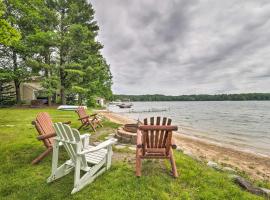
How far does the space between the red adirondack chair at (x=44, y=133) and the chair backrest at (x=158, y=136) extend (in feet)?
6.78

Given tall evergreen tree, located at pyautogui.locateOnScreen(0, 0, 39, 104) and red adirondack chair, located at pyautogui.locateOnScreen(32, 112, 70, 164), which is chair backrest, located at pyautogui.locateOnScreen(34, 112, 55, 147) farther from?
tall evergreen tree, located at pyautogui.locateOnScreen(0, 0, 39, 104)

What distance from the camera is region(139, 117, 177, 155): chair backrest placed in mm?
3666

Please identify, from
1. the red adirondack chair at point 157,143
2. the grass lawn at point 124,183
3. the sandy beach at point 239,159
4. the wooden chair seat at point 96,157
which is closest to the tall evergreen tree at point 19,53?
the grass lawn at point 124,183

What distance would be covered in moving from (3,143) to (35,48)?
1733 cm

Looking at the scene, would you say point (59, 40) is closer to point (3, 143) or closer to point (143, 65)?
point (3, 143)

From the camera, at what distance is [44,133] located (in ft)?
13.9

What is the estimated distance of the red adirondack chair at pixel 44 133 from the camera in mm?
3983

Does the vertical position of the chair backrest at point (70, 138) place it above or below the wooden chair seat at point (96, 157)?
above

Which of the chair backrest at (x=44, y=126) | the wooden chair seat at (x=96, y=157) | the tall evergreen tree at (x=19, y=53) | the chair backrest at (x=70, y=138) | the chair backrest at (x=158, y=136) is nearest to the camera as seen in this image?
the chair backrest at (x=70, y=138)

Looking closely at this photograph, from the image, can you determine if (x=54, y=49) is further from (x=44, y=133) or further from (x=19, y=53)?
(x=44, y=133)

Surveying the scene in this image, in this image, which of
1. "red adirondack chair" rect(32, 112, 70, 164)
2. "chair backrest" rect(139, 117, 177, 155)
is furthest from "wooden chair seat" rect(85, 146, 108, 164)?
"red adirondack chair" rect(32, 112, 70, 164)

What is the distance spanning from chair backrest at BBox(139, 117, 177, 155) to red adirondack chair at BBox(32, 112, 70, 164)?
6.78ft

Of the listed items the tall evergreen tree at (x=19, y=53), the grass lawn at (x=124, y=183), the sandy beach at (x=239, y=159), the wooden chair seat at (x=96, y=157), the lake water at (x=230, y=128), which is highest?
the tall evergreen tree at (x=19, y=53)

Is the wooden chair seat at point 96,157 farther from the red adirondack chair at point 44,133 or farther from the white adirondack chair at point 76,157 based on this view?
the red adirondack chair at point 44,133
